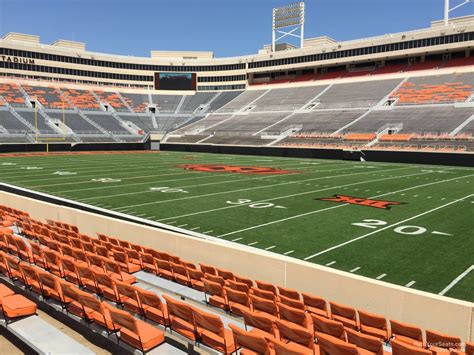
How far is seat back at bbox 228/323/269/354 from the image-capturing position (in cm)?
391

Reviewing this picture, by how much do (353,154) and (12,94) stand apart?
46.6 meters

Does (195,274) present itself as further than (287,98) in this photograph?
No

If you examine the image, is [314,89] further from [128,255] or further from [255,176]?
[128,255]

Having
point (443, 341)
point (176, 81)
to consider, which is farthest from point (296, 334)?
point (176, 81)

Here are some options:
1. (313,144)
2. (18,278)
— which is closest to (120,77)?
(313,144)

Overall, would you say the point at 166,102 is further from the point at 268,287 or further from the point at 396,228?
the point at 268,287

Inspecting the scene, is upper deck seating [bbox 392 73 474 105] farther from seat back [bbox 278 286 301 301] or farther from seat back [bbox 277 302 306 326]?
seat back [bbox 277 302 306 326]

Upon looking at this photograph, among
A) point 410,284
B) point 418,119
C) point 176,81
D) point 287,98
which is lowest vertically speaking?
point 410,284

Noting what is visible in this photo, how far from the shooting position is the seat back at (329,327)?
4.53 meters

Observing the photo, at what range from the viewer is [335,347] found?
3.87 meters

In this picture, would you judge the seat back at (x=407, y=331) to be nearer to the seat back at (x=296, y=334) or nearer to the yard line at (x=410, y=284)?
the seat back at (x=296, y=334)

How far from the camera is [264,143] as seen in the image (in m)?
44.2

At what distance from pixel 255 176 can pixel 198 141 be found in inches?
1083

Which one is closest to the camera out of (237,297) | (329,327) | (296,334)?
(296,334)
